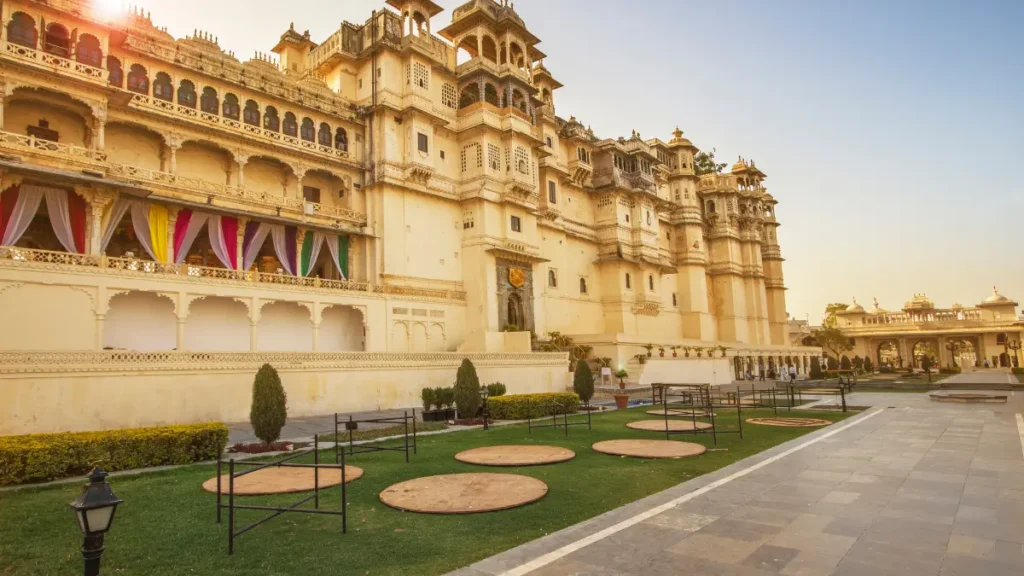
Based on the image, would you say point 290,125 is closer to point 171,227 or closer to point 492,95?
point 171,227

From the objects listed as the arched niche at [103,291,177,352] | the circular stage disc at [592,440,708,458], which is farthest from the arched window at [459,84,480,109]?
the circular stage disc at [592,440,708,458]

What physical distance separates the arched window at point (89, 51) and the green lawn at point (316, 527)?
64.0 feet

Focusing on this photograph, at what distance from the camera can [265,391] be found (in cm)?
1409

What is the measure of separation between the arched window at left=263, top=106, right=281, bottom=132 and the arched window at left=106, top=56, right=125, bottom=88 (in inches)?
244

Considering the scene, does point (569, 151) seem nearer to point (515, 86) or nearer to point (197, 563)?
point (515, 86)

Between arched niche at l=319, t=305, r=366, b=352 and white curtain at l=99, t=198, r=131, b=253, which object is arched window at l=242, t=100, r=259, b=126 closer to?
white curtain at l=99, t=198, r=131, b=253

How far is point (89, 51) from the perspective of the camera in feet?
72.8

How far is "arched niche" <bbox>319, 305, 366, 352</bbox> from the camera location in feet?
95.3

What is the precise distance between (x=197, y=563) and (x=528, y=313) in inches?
1192

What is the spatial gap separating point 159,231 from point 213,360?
26.5 ft

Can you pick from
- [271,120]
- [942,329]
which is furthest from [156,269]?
[942,329]

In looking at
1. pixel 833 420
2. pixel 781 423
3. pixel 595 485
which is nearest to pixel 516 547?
pixel 595 485

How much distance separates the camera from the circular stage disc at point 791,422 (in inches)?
629

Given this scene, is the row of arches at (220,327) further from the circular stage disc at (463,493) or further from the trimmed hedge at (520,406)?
the circular stage disc at (463,493)
